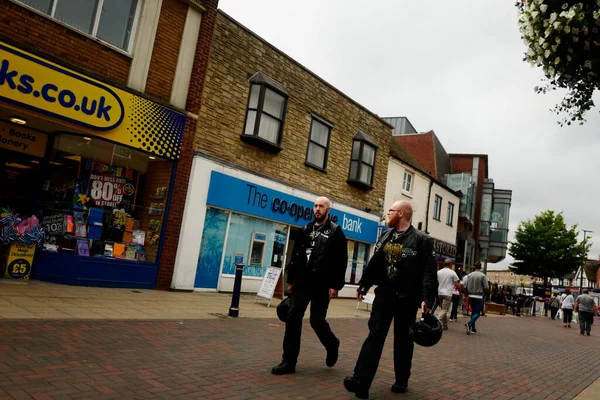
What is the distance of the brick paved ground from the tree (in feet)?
11.0

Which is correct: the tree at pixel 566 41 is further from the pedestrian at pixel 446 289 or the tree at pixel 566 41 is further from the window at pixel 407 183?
the window at pixel 407 183

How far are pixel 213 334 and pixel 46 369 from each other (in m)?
2.68

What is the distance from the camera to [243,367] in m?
4.67

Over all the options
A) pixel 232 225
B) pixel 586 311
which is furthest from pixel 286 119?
pixel 586 311

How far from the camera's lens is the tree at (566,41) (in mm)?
3832

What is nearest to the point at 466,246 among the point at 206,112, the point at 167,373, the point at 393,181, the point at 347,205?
the point at 393,181

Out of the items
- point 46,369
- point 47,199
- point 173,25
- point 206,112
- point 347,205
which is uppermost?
point 173,25

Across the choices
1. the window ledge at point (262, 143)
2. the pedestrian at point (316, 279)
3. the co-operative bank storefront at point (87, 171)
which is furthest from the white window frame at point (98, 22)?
the pedestrian at point (316, 279)

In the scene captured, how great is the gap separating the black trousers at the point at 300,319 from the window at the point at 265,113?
27.0 feet

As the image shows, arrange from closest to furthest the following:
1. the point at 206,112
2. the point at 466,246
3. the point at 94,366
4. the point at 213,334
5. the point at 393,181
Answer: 1. the point at 94,366
2. the point at 213,334
3. the point at 206,112
4. the point at 393,181
5. the point at 466,246

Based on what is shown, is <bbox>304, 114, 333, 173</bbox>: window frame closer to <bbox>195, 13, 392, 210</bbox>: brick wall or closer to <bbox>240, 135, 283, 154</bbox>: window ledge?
<bbox>195, 13, 392, 210</bbox>: brick wall

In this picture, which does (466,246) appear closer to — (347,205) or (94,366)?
(347,205)

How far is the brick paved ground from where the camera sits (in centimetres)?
364

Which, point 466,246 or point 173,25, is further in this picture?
point 466,246
